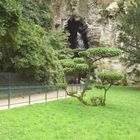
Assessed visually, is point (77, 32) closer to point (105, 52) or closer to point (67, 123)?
point (105, 52)

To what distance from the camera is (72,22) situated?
50.1 m

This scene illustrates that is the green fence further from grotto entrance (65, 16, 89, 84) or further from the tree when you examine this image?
grotto entrance (65, 16, 89, 84)

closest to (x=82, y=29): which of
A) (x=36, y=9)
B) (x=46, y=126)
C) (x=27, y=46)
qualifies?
(x=36, y=9)

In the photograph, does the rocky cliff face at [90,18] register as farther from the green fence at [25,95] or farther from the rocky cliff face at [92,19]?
the green fence at [25,95]

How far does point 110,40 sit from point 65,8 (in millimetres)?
6181

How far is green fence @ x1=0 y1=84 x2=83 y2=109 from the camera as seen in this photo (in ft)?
61.9

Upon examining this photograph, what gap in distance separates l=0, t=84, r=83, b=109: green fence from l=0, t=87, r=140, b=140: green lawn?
84cm

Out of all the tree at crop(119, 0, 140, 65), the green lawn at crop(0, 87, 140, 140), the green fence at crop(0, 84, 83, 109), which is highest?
the tree at crop(119, 0, 140, 65)

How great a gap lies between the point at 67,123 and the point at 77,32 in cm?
3773

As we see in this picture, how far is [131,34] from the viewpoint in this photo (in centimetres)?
4062

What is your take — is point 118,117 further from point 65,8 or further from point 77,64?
point 65,8

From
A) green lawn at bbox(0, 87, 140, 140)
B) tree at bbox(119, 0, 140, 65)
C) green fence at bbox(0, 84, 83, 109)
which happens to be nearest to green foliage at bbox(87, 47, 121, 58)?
green lawn at bbox(0, 87, 140, 140)

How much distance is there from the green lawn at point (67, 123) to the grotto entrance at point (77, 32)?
2901 centimetres

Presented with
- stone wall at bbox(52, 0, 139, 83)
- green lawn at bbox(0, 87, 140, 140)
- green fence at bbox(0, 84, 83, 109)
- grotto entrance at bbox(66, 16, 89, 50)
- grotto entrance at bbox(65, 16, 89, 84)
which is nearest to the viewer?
green lawn at bbox(0, 87, 140, 140)
